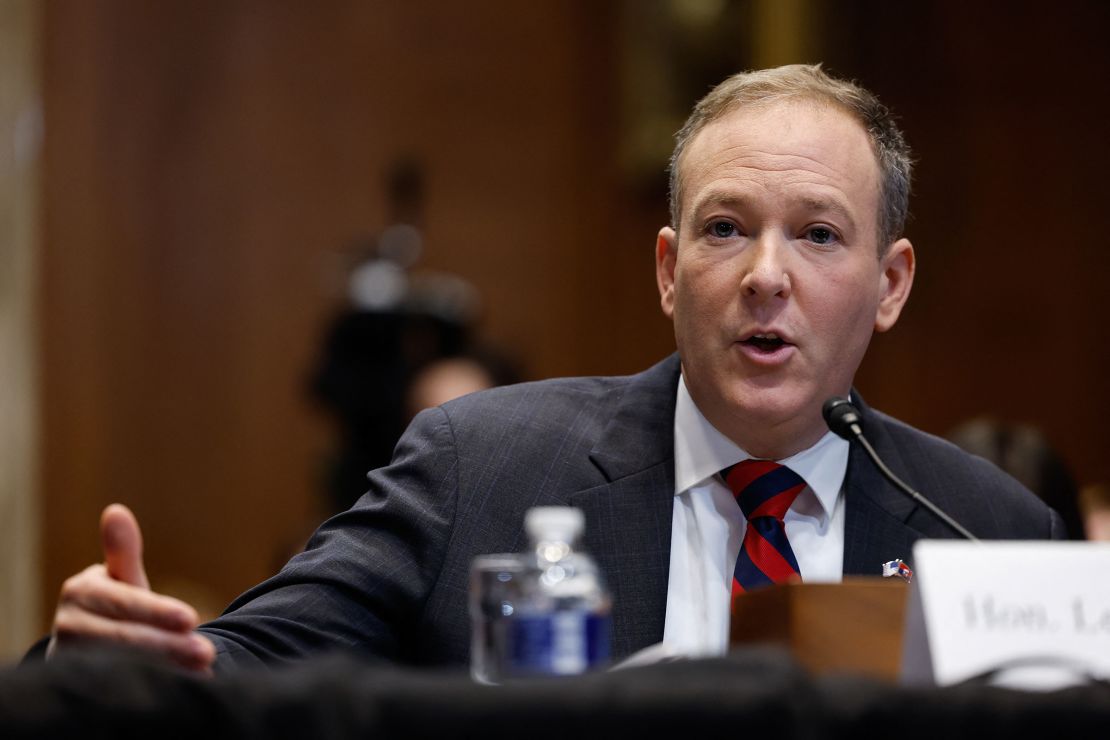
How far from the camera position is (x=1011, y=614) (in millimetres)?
1272

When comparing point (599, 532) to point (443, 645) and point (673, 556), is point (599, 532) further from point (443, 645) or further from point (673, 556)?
point (443, 645)

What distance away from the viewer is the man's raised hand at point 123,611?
4.57 feet

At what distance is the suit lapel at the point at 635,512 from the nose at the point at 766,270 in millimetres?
308

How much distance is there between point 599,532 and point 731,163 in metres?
0.60

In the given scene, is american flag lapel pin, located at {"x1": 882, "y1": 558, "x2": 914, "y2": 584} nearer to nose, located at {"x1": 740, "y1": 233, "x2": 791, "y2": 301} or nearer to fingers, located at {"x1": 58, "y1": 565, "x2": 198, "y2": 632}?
nose, located at {"x1": 740, "y1": 233, "x2": 791, "y2": 301}

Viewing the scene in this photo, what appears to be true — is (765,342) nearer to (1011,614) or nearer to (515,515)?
(515,515)

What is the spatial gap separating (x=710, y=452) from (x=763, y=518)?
0.15m

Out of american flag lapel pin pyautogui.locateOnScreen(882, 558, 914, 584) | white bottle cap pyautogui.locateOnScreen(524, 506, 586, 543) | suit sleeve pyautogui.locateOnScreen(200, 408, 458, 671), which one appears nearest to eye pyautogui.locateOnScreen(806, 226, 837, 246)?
american flag lapel pin pyautogui.locateOnScreen(882, 558, 914, 584)

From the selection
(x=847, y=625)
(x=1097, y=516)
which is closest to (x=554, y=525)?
(x=847, y=625)

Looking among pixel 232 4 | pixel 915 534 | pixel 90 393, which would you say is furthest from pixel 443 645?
pixel 232 4

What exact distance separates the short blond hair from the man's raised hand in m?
1.19

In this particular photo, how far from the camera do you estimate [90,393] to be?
634 cm

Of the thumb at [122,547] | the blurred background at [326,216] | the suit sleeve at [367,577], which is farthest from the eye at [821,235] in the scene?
the blurred background at [326,216]

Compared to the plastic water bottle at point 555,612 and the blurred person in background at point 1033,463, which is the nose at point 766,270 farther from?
the blurred person in background at point 1033,463
